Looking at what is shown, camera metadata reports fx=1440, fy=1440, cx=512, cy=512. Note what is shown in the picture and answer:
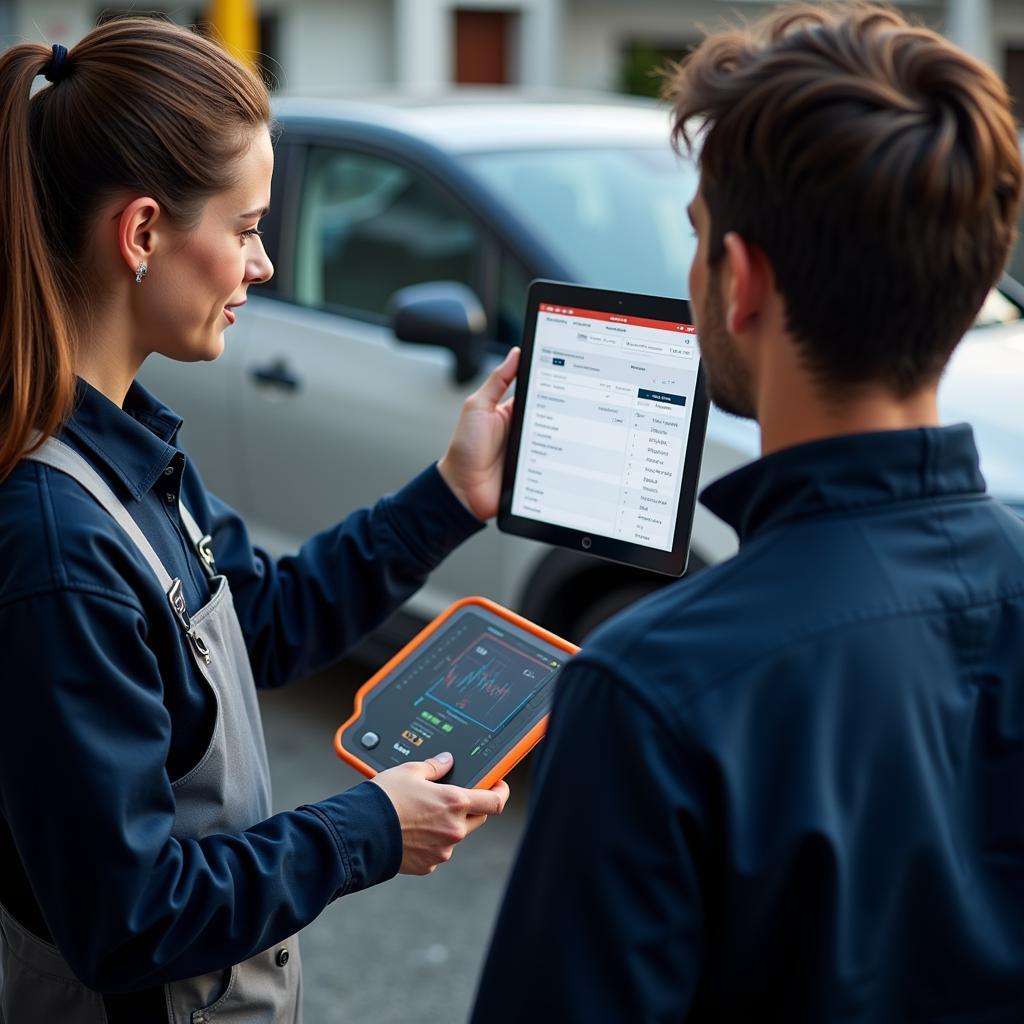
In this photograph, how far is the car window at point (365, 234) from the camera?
13.9 feet

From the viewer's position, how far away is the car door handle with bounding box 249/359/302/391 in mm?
4297

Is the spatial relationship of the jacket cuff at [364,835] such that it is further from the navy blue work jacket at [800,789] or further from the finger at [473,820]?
the navy blue work jacket at [800,789]

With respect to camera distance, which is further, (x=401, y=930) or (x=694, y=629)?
(x=401, y=930)

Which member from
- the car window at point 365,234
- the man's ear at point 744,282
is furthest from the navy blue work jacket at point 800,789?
the car window at point 365,234

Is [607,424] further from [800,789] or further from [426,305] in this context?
[426,305]

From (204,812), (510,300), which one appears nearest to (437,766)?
(204,812)

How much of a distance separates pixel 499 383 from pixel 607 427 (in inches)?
7.5

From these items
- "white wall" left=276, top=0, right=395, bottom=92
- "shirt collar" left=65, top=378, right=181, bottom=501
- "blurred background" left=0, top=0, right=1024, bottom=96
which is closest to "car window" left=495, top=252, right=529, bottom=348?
"shirt collar" left=65, top=378, right=181, bottom=501

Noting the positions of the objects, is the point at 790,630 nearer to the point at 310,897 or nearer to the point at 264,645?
the point at 310,897

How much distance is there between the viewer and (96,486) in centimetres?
149

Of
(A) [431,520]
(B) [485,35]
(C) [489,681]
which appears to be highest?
(B) [485,35]

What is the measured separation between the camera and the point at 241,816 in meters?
1.61

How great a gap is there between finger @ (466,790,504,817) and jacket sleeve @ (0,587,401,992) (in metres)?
0.24

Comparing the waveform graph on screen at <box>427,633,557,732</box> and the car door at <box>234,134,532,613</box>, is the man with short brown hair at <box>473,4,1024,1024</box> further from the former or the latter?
the car door at <box>234,134,532,613</box>
